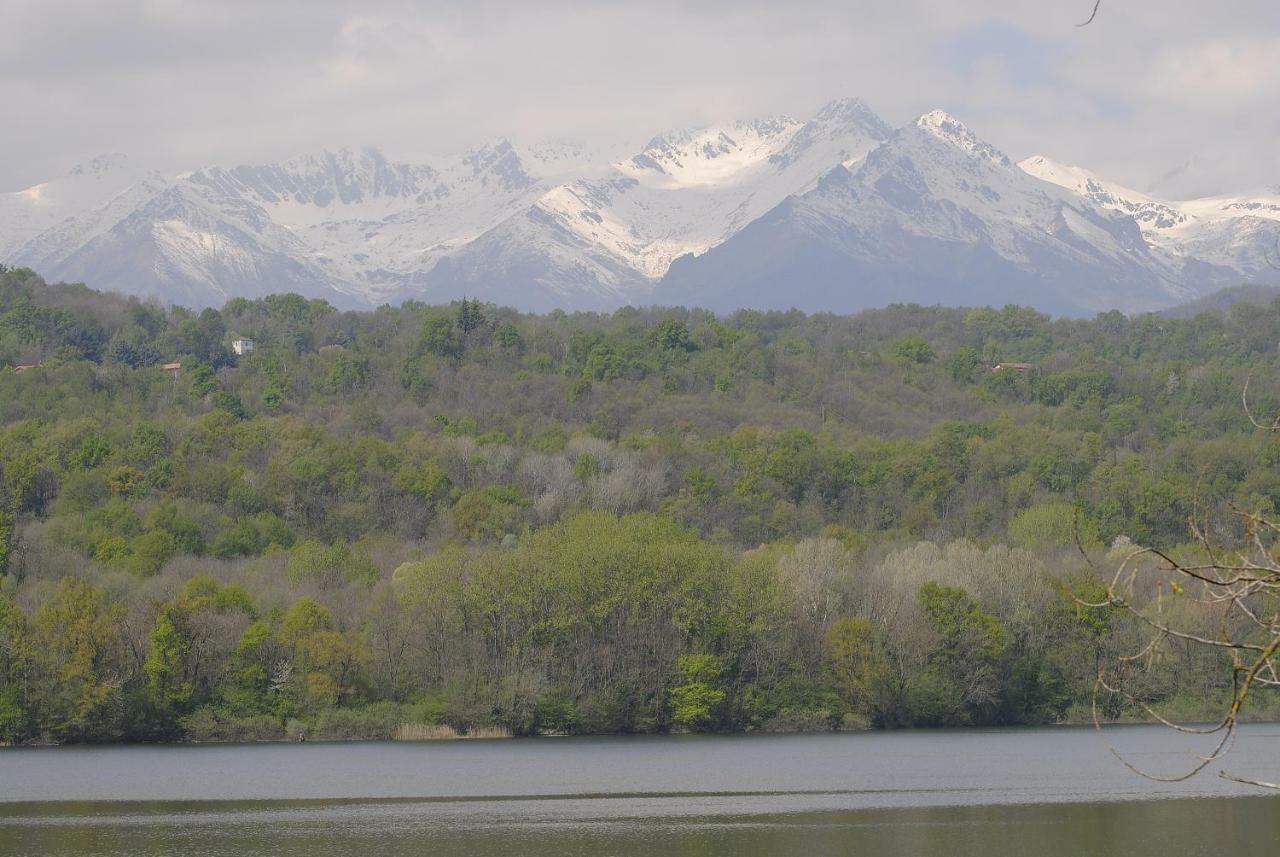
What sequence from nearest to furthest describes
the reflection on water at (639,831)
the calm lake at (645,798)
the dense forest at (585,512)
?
the reflection on water at (639,831)
the calm lake at (645,798)
the dense forest at (585,512)

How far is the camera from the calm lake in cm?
4100

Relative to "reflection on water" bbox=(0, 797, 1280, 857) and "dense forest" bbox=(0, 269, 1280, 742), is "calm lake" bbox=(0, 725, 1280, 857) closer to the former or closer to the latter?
"reflection on water" bbox=(0, 797, 1280, 857)

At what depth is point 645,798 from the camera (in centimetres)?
5022

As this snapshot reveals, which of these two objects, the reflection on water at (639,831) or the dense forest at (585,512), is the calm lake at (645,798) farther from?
the dense forest at (585,512)

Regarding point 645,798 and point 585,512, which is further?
point 585,512

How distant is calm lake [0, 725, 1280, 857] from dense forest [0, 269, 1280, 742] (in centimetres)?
386

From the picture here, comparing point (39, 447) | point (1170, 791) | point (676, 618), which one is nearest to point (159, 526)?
point (39, 447)

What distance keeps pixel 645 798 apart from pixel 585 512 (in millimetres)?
46332

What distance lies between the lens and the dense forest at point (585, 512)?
7169cm

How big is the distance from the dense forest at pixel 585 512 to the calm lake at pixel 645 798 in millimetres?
3855

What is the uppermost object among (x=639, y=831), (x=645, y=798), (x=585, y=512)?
(x=639, y=831)

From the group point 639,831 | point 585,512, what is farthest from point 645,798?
point 585,512

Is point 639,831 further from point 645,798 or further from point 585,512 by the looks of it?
point 585,512

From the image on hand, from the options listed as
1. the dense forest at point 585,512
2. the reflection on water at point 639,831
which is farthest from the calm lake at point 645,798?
the dense forest at point 585,512
